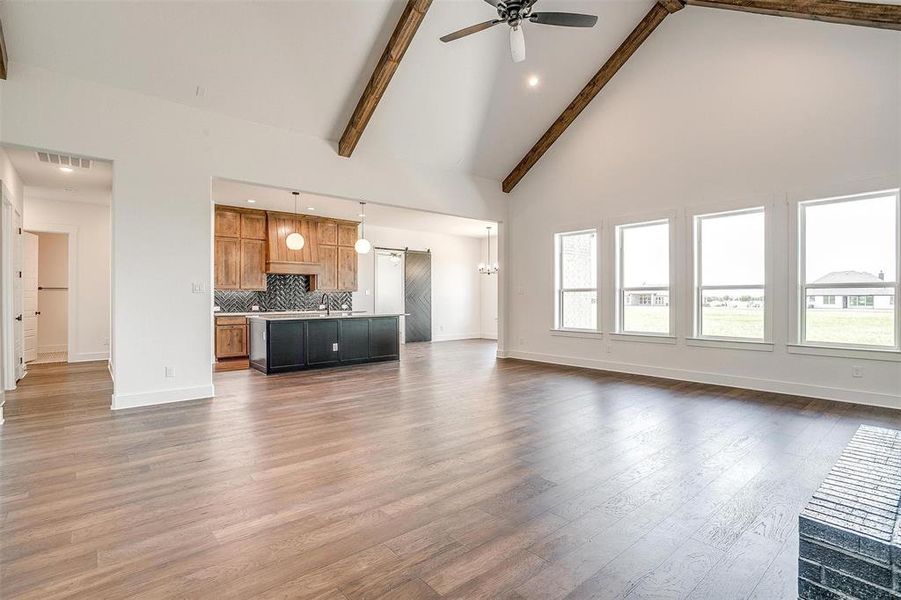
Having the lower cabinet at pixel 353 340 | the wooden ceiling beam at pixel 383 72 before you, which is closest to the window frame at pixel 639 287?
the wooden ceiling beam at pixel 383 72

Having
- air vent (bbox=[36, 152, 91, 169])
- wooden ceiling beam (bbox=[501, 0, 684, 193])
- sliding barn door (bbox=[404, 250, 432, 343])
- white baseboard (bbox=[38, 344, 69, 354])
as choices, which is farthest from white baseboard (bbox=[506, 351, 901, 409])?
white baseboard (bbox=[38, 344, 69, 354])

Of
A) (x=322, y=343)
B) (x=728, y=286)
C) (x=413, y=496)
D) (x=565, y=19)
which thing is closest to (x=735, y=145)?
(x=728, y=286)

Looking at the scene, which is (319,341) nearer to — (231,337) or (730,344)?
(231,337)

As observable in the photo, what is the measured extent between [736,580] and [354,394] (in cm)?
415

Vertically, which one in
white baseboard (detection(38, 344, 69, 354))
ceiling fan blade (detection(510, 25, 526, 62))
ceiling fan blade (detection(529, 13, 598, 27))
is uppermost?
ceiling fan blade (detection(529, 13, 598, 27))

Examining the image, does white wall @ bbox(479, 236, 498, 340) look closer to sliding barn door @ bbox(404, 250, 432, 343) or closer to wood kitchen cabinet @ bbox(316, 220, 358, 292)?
sliding barn door @ bbox(404, 250, 432, 343)

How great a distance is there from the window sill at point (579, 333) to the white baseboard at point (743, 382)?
0.37 meters

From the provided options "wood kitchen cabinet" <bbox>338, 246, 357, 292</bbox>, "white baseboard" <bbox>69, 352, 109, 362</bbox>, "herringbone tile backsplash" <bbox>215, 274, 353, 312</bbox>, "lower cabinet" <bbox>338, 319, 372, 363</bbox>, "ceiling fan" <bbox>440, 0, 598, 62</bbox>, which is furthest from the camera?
"wood kitchen cabinet" <bbox>338, 246, 357, 292</bbox>

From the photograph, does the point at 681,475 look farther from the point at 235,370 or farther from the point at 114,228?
the point at 235,370

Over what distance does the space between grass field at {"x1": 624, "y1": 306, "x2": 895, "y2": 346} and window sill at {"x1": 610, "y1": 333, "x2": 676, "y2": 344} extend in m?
0.13

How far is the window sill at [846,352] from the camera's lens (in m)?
4.45

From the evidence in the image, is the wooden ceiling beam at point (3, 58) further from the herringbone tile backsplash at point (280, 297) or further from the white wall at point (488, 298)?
the white wall at point (488, 298)

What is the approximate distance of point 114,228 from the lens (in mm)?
4422

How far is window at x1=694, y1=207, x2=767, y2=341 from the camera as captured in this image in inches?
212
